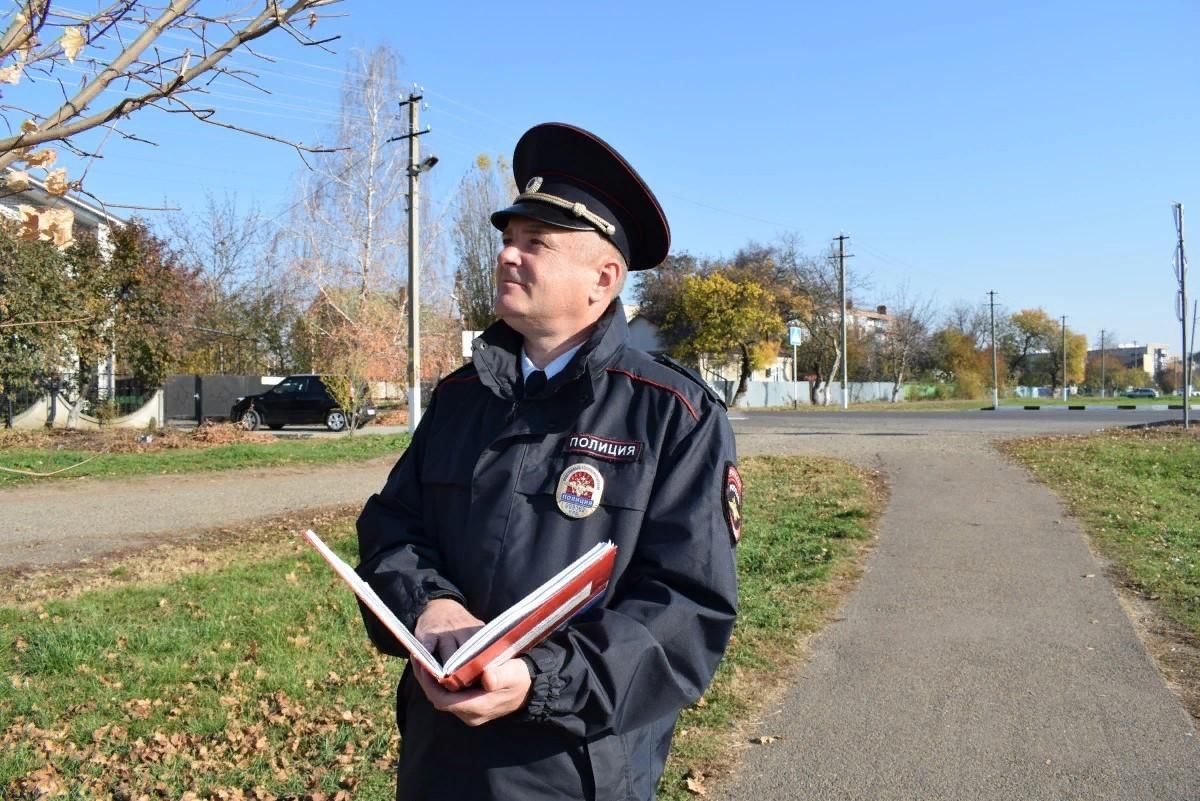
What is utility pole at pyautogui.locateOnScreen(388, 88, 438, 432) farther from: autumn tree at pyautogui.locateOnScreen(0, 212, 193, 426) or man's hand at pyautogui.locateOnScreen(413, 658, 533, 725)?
man's hand at pyautogui.locateOnScreen(413, 658, 533, 725)

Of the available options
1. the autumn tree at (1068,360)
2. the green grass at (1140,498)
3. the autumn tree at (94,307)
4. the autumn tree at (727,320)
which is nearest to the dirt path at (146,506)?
the autumn tree at (94,307)

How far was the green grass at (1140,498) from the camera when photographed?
7086 millimetres

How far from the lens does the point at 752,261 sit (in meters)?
56.4

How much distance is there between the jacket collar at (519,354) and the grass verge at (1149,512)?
13.4 ft

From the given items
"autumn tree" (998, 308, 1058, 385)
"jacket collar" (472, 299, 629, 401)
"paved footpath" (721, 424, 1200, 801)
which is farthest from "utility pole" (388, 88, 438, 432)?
"autumn tree" (998, 308, 1058, 385)

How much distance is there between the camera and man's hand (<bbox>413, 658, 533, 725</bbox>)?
148 cm

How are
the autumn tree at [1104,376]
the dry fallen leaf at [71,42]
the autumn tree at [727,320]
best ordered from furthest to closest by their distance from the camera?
the autumn tree at [1104,376] → the autumn tree at [727,320] → the dry fallen leaf at [71,42]

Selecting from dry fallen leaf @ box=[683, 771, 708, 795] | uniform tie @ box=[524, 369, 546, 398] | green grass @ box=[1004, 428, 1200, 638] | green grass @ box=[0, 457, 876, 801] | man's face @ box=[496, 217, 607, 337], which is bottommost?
dry fallen leaf @ box=[683, 771, 708, 795]

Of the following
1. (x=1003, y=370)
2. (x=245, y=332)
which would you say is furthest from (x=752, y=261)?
(x=1003, y=370)

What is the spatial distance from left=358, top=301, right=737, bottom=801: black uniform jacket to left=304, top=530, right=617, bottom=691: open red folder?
0.20 feet

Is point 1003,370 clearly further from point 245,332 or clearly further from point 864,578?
point 864,578

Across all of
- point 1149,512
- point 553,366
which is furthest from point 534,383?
Answer: point 1149,512

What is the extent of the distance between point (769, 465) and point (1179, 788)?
11297 mm

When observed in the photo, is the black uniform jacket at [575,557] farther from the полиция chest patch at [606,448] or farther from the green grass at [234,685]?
the green grass at [234,685]
